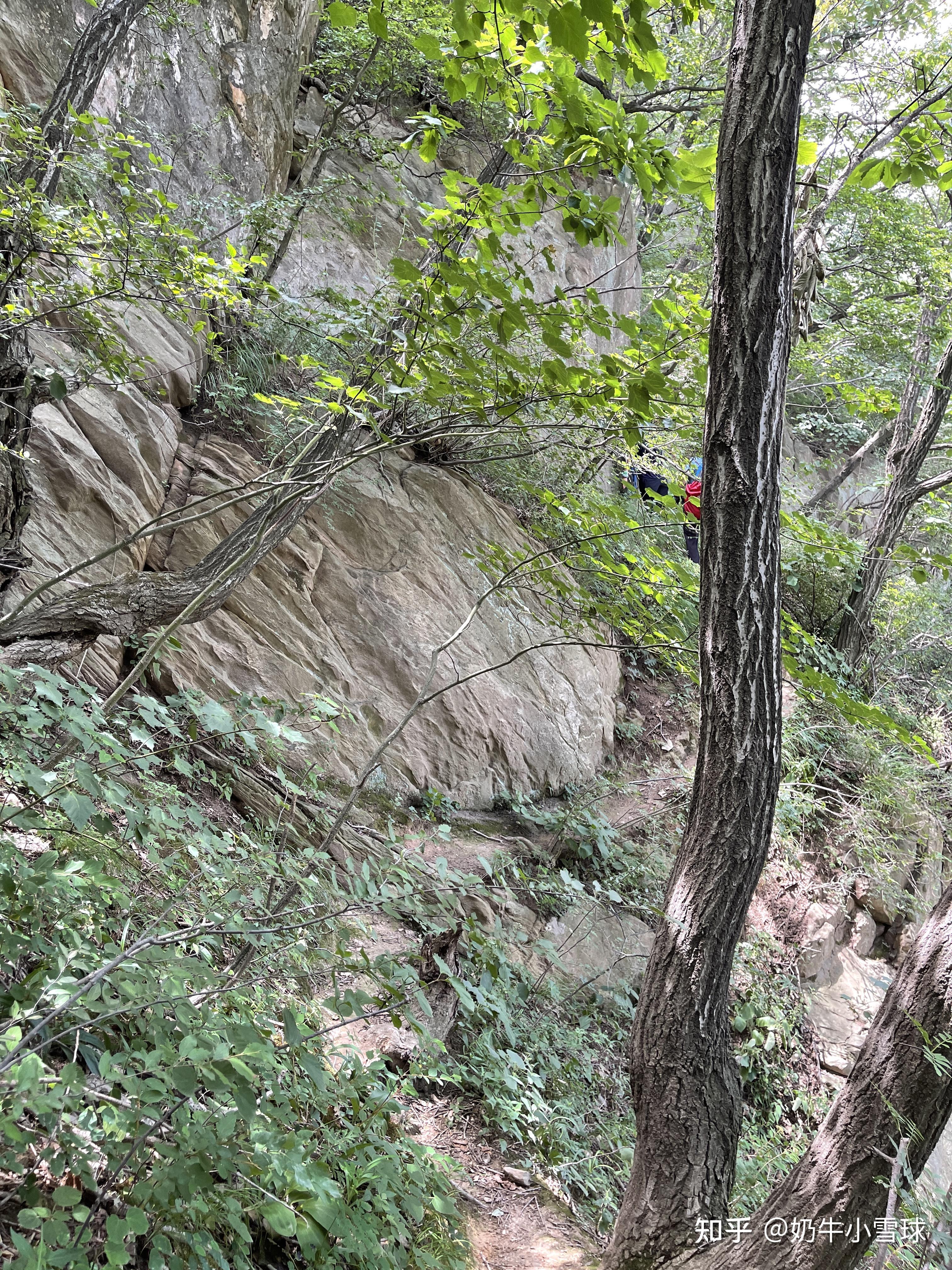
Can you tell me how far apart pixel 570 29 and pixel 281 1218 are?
3055mm

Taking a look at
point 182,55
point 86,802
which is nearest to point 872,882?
point 86,802

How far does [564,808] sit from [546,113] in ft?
17.7

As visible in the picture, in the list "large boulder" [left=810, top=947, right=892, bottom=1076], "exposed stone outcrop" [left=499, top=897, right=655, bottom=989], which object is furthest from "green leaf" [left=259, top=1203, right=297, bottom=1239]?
"large boulder" [left=810, top=947, right=892, bottom=1076]

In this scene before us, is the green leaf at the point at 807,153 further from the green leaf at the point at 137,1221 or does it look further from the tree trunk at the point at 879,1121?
the green leaf at the point at 137,1221

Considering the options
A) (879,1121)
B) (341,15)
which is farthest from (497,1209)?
(341,15)

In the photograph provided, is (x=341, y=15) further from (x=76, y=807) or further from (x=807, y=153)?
(x=76, y=807)

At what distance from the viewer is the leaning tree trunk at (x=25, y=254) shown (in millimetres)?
3348

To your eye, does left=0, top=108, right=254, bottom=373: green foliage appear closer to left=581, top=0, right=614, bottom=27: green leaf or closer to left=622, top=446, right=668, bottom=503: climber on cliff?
left=581, top=0, right=614, bottom=27: green leaf

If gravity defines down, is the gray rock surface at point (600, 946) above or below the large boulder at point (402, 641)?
below

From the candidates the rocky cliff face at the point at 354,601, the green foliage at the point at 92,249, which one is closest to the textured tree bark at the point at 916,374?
the rocky cliff face at the point at 354,601

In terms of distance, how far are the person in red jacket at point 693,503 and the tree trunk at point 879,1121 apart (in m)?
1.56

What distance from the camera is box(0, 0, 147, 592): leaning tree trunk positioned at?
132 inches

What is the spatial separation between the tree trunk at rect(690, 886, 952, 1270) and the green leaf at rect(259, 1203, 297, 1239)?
1.52 meters

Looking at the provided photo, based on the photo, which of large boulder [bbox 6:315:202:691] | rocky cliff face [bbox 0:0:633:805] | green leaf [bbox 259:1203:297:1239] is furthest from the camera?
rocky cliff face [bbox 0:0:633:805]
